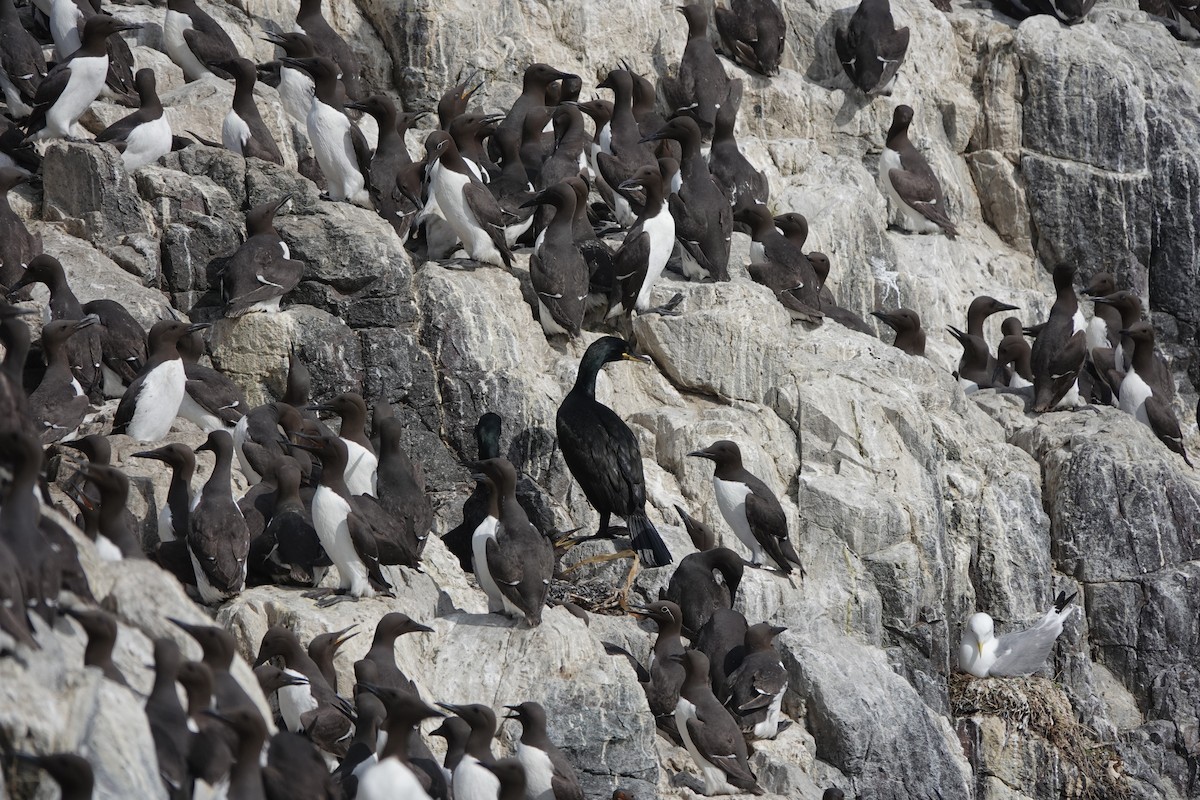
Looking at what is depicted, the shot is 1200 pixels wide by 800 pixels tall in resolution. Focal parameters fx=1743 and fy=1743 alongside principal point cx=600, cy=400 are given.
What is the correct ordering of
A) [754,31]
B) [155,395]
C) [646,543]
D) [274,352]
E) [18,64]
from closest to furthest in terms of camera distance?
[155,395] → [646,543] → [274,352] → [18,64] → [754,31]

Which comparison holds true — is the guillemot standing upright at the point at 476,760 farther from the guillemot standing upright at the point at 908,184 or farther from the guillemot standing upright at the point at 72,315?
the guillemot standing upright at the point at 908,184

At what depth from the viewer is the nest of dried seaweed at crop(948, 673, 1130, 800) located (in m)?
13.4

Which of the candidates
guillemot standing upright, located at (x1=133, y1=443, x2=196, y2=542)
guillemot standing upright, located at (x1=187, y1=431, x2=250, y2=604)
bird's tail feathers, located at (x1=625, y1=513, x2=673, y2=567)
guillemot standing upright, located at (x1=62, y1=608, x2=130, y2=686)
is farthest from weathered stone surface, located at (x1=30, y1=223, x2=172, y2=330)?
guillemot standing upright, located at (x1=62, y1=608, x2=130, y2=686)

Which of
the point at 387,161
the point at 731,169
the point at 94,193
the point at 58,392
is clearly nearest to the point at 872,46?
the point at 731,169

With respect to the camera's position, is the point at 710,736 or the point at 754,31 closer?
Answer: the point at 710,736

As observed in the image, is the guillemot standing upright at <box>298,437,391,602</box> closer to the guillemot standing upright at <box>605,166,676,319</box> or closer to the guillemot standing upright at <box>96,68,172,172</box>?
the guillemot standing upright at <box>605,166,676,319</box>

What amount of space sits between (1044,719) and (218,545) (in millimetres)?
6952

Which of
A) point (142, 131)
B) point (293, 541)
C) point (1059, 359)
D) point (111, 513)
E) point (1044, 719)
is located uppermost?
point (111, 513)

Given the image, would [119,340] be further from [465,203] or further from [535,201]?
[535,201]

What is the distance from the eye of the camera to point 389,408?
11734 mm

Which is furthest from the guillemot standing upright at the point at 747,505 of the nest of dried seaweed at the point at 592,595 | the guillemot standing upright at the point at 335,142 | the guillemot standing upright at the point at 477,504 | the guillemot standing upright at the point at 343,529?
the guillemot standing upright at the point at 335,142

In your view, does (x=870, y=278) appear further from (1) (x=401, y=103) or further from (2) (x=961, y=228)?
(1) (x=401, y=103)

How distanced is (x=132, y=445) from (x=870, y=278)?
789 cm

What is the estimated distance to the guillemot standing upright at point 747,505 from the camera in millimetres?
12148
